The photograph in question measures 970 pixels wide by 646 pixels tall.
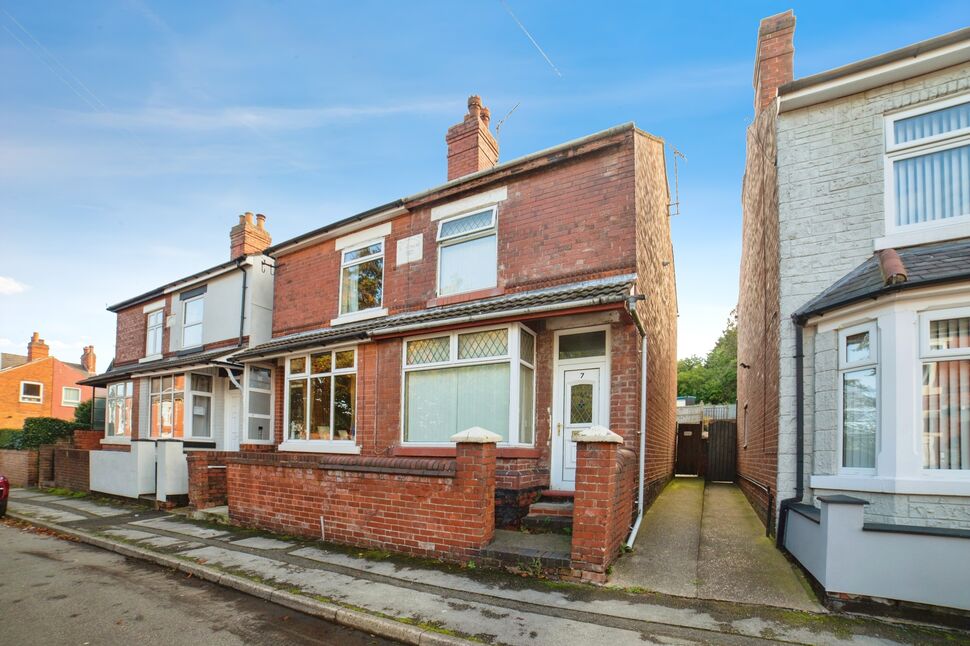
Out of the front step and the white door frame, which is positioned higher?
the white door frame

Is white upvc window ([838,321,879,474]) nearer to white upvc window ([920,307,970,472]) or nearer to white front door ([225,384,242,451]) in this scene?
white upvc window ([920,307,970,472])

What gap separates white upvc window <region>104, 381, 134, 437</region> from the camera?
17.0 metres

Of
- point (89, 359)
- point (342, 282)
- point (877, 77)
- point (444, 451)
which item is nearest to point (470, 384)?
point (444, 451)

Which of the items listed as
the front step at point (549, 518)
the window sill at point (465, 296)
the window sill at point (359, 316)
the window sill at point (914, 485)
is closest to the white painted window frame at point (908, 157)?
the window sill at point (914, 485)

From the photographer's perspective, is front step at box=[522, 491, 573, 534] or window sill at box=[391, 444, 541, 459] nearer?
front step at box=[522, 491, 573, 534]

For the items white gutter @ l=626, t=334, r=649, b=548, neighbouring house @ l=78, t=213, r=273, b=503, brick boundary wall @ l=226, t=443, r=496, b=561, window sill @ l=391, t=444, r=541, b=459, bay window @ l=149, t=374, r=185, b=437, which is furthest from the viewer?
bay window @ l=149, t=374, r=185, b=437

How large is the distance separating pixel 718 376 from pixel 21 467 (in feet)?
114

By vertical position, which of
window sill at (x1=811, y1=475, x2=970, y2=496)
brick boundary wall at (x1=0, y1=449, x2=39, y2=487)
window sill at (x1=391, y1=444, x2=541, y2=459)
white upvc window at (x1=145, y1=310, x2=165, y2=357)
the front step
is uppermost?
white upvc window at (x1=145, y1=310, x2=165, y2=357)

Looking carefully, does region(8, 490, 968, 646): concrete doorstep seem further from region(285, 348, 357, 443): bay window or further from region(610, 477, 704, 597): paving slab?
region(285, 348, 357, 443): bay window

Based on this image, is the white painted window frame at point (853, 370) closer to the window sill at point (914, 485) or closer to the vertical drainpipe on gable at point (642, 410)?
the window sill at point (914, 485)

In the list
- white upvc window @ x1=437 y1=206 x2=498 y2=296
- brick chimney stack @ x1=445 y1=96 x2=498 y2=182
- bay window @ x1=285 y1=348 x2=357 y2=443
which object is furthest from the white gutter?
bay window @ x1=285 y1=348 x2=357 y2=443

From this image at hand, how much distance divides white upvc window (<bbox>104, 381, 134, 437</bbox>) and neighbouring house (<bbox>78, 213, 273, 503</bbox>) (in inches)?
1.4

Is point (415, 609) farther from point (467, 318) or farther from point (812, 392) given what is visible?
point (812, 392)

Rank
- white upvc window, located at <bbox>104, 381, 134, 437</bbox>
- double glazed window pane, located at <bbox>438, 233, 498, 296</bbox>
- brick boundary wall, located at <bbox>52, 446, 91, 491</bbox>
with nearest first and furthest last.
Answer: double glazed window pane, located at <bbox>438, 233, 498, 296</bbox>, brick boundary wall, located at <bbox>52, 446, 91, 491</bbox>, white upvc window, located at <bbox>104, 381, 134, 437</bbox>
